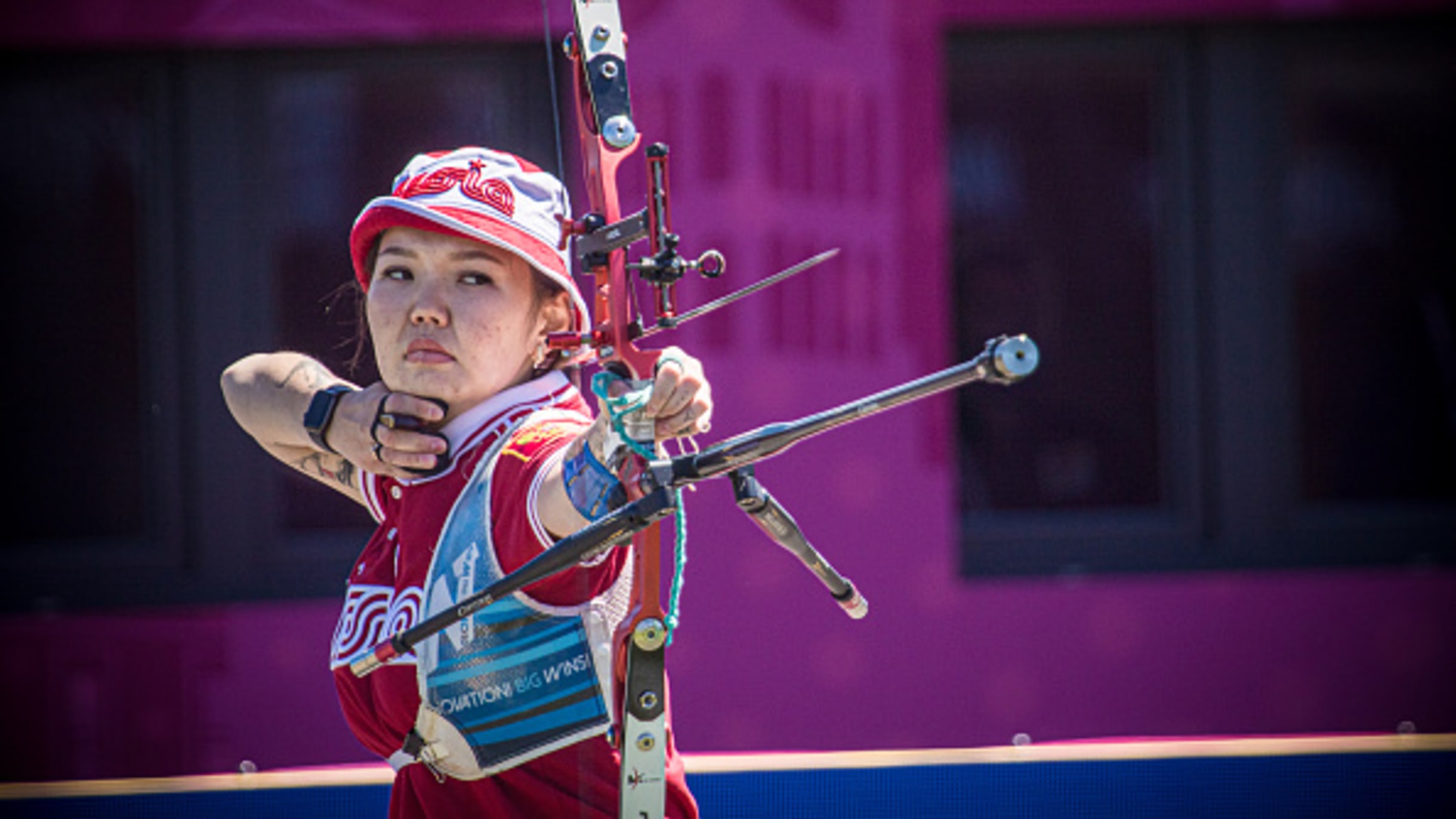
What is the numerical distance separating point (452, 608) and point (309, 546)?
3008 mm

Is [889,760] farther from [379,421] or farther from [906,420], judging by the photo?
[906,420]

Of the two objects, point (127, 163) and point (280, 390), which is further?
point (127, 163)

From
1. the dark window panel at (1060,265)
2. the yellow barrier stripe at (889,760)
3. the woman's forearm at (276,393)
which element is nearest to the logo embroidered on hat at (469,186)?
the woman's forearm at (276,393)

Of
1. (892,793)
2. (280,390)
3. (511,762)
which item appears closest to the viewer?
(511,762)

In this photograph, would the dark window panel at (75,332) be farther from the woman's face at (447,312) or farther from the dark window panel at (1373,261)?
the dark window panel at (1373,261)

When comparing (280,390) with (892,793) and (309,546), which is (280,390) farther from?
(309,546)

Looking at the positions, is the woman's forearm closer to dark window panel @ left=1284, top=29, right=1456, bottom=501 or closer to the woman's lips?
the woman's lips

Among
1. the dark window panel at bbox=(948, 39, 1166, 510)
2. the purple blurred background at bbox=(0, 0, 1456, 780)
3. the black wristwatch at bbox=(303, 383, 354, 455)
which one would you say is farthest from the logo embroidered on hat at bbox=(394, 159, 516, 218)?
the dark window panel at bbox=(948, 39, 1166, 510)

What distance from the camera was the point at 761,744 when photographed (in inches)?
159

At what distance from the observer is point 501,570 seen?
4.80ft

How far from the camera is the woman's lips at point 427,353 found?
5.15ft

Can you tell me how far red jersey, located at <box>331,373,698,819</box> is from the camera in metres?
1.49

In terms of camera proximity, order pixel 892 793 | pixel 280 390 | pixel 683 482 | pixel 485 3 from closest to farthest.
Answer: pixel 683 482
pixel 280 390
pixel 892 793
pixel 485 3

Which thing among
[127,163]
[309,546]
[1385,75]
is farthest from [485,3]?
[1385,75]
